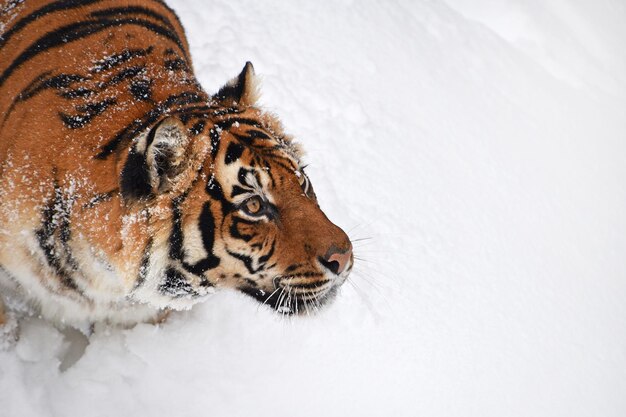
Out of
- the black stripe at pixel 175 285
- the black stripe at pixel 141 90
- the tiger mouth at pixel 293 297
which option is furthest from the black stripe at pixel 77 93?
the tiger mouth at pixel 293 297

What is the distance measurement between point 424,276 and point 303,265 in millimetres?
1539

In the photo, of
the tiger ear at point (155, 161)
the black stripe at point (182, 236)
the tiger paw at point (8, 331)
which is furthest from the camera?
the tiger paw at point (8, 331)

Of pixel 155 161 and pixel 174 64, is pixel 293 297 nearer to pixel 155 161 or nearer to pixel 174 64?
pixel 155 161

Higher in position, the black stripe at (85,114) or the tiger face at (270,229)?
the tiger face at (270,229)

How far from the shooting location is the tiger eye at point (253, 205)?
5.30ft

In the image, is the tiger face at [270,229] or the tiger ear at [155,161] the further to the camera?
the tiger face at [270,229]

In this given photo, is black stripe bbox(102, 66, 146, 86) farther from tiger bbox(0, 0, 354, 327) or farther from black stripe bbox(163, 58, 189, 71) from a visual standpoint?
black stripe bbox(163, 58, 189, 71)

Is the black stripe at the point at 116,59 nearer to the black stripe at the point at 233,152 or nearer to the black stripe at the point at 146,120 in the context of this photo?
the black stripe at the point at 146,120

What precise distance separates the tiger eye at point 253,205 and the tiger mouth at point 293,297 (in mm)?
291

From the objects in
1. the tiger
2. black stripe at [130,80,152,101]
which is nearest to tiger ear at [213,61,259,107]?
the tiger

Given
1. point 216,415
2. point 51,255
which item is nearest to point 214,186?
point 51,255

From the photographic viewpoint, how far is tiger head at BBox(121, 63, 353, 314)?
5.03 ft

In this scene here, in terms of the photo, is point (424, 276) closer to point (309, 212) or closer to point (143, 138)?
point (309, 212)

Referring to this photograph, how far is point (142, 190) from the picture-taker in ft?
5.01
